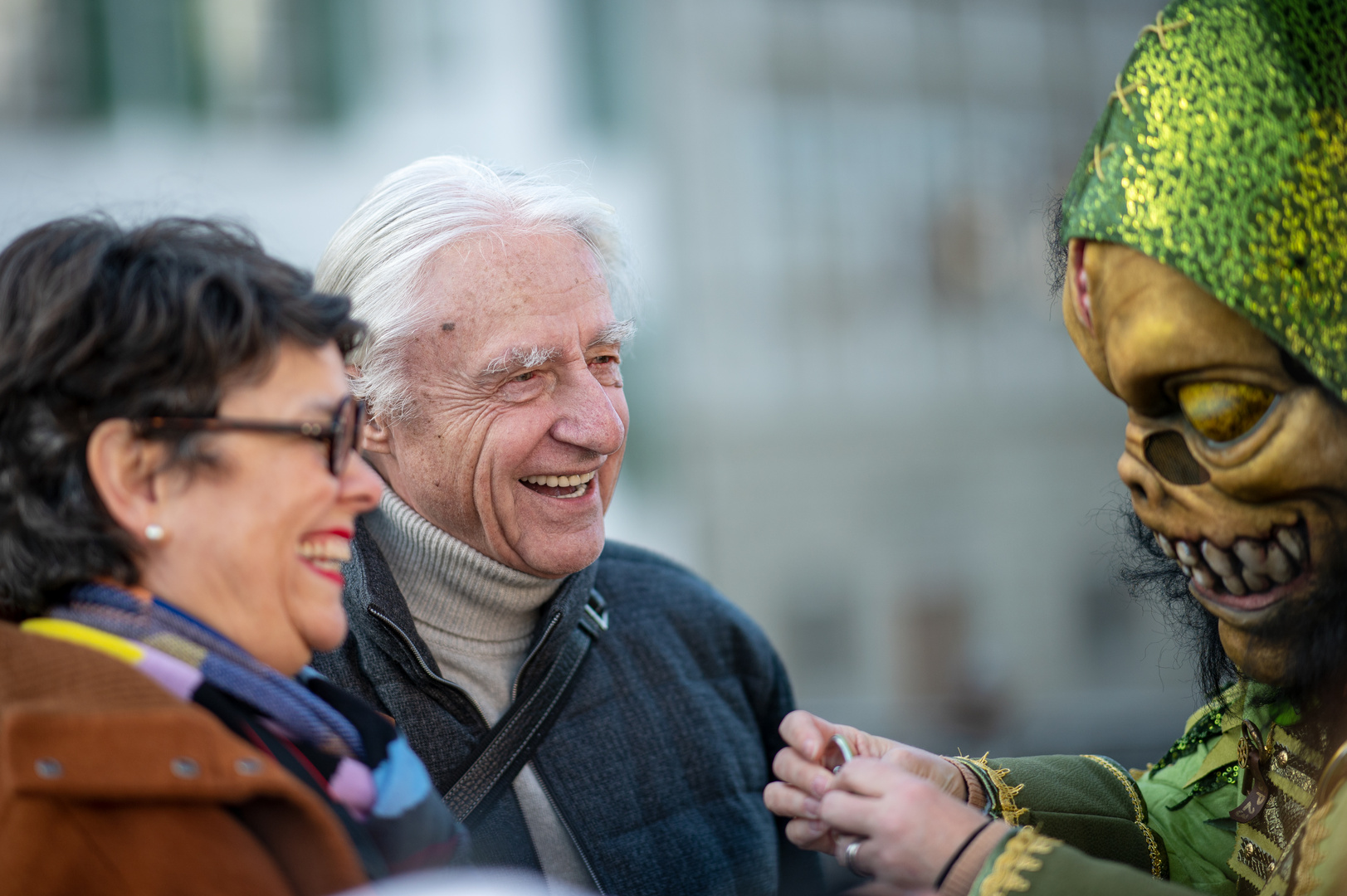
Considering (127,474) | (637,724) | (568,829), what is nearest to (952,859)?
(568,829)

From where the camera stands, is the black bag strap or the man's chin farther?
the man's chin

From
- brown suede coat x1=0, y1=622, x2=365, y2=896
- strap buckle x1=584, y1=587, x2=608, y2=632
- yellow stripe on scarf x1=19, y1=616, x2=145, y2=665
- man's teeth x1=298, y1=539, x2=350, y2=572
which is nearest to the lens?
brown suede coat x1=0, y1=622, x2=365, y2=896

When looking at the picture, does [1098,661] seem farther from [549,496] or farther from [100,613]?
[100,613]

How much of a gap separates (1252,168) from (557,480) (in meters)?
1.44

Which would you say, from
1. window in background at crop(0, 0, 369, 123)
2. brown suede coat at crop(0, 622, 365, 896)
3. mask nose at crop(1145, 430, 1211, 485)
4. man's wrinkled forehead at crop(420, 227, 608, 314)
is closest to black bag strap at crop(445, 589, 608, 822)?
man's wrinkled forehead at crop(420, 227, 608, 314)

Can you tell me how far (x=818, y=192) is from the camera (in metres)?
15.2

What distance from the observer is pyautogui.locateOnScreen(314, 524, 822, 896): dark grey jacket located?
8.07 ft

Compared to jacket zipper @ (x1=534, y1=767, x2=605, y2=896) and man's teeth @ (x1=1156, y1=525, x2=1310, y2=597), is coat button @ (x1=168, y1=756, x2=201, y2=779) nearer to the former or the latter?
jacket zipper @ (x1=534, y1=767, x2=605, y2=896)

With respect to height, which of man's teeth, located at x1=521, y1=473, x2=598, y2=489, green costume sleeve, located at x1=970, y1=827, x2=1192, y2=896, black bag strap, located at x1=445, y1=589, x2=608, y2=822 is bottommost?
black bag strap, located at x1=445, y1=589, x2=608, y2=822

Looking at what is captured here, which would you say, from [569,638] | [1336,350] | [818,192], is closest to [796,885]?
[569,638]

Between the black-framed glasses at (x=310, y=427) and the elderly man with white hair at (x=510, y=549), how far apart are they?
2.25 ft

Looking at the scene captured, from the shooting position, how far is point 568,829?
248cm

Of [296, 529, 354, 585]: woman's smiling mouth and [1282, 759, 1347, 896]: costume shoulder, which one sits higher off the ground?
[296, 529, 354, 585]: woman's smiling mouth

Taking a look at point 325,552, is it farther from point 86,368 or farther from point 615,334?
point 615,334
